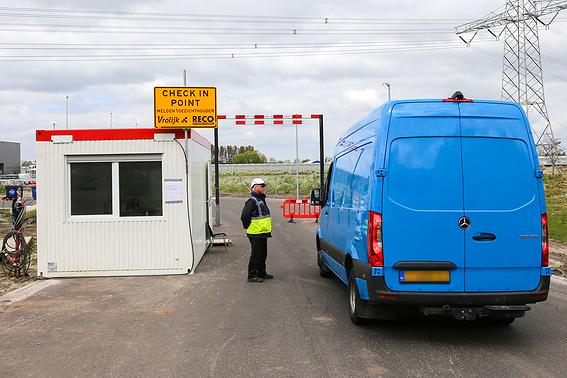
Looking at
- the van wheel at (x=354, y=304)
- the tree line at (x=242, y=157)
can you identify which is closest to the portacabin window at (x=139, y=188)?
the van wheel at (x=354, y=304)

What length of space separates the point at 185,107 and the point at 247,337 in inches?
212

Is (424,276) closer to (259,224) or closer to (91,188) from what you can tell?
(259,224)

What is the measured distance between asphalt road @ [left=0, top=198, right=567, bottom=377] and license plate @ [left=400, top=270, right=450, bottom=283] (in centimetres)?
72

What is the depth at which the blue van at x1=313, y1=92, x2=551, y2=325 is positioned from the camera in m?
5.62

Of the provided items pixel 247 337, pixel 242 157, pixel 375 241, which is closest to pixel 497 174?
pixel 375 241

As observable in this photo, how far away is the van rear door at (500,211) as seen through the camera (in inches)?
222

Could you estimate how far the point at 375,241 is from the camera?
5656mm

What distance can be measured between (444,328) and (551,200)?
75.8ft

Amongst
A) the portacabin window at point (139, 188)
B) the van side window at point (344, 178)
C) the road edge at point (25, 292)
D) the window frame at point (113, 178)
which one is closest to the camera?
the van side window at point (344, 178)

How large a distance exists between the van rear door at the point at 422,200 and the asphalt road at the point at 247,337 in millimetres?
816

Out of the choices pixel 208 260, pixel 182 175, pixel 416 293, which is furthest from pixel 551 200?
pixel 416 293

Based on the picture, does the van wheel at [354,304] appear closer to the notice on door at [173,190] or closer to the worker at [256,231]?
the worker at [256,231]

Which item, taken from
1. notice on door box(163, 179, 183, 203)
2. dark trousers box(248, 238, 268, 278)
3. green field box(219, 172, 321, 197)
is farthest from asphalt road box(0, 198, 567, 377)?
green field box(219, 172, 321, 197)

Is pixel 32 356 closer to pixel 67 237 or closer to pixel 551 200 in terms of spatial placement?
pixel 67 237
